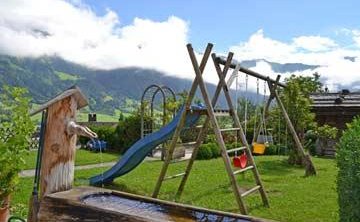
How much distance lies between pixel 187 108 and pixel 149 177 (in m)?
3.78

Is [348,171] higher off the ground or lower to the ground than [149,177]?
higher

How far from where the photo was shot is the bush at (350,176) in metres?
3.89

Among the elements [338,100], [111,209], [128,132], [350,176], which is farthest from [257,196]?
[338,100]

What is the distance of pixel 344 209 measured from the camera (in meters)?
4.21

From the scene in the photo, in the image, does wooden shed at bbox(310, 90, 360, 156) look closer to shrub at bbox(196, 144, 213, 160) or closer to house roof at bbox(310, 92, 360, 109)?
house roof at bbox(310, 92, 360, 109)

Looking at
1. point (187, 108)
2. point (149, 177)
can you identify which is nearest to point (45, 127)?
point (187, 108)

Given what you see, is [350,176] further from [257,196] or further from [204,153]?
[204,153]

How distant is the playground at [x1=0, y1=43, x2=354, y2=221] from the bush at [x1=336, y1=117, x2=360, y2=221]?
0.64 metres

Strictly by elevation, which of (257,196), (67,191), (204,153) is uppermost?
(204,153)

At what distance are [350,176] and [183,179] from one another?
4.72 m

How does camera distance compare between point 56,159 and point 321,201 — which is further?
point 321,201

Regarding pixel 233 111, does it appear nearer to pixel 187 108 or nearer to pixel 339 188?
pixel 187 108

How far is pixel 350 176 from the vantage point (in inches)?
157

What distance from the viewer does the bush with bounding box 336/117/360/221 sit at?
3.89m
